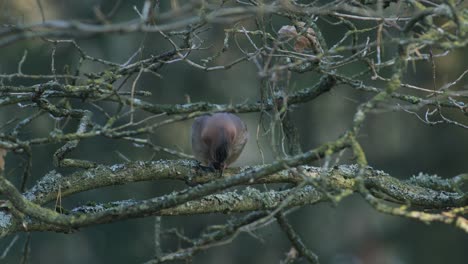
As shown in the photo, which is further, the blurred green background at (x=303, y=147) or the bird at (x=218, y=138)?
the blurred green background at (x=303, y=147)

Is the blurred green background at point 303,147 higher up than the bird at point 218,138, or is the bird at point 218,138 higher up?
the bird at point 218,138

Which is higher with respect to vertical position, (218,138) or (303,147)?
(218,138)

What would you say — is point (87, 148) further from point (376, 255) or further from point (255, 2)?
point (255, 2)

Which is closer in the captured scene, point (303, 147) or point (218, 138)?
point (218, 138)

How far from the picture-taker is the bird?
6352 millimetres

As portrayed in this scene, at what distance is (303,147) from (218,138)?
10.3 metres

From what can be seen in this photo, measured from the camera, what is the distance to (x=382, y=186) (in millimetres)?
5203

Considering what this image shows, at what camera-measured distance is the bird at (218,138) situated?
6.35 m

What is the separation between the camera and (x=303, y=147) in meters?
16.7

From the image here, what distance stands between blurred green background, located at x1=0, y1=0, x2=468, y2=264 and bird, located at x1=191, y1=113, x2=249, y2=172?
30.9 feet

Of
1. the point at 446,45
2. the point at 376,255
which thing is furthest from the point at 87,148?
the point at 446,45

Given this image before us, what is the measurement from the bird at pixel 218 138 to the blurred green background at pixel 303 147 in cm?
941

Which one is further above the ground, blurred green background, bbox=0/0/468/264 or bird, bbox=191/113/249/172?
bird, bbox=191/113/249/172

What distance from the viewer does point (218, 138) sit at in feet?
Result: 21.5
